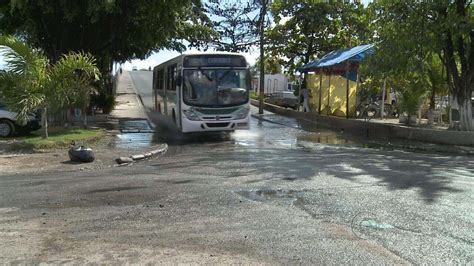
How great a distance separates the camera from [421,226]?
21.9 feet

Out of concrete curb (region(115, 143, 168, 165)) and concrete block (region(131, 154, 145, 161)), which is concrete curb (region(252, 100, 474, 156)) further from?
concrete block (region(131, 154, 145, 161))

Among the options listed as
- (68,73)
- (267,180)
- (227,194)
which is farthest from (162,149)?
(227,194)

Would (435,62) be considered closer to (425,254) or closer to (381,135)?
(381,135)

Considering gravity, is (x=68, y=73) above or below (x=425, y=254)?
above

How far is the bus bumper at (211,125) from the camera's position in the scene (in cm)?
1769

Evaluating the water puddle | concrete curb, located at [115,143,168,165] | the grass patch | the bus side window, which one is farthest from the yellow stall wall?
the grass patch

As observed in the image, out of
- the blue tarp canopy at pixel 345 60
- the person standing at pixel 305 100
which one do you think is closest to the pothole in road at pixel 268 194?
the blue tarp canopy at pixel 345 60

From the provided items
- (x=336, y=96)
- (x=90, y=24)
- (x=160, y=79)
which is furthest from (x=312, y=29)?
(x=90, y=24)

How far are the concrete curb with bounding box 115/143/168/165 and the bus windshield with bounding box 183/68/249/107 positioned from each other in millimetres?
2400

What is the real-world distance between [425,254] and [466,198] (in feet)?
10.3

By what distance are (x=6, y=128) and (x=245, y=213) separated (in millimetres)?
14613

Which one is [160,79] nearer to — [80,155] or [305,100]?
[305,100]

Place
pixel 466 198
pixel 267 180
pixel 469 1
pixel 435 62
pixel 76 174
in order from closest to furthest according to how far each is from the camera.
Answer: pixel 466 198 → pixel 267 180 → pixel 76 174 → pixel 469 1 → pixel 435 62

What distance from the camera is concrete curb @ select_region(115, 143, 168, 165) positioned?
13.0 meters
